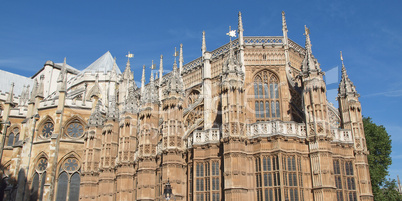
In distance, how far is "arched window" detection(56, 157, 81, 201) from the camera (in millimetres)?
40384

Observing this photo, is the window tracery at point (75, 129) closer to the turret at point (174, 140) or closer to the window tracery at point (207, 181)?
the turret at point (174, 140)

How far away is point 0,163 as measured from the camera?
152 feet

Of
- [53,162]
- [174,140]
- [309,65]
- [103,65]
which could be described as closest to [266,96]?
[309,65]

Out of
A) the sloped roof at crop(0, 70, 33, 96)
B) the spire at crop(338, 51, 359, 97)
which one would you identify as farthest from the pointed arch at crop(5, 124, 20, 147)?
the spire at crop(338, 51, 359, 97)

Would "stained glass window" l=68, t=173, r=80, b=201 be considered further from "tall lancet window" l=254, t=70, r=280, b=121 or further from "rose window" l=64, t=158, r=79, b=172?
"tall lancet window" l=254, t=70, r=280, b=121

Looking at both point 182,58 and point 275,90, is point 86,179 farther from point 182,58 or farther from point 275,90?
point 275,90

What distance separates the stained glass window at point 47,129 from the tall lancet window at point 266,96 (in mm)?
25749

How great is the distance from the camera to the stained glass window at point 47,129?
142ft

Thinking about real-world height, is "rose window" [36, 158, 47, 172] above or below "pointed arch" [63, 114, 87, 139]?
below

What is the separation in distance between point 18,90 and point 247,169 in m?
50.7

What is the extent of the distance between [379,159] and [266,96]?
14.3m

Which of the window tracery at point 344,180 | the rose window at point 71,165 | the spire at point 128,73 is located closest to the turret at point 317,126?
the window tracery at point 344,180

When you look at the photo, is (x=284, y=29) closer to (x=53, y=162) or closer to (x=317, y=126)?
(x=317, y=126)

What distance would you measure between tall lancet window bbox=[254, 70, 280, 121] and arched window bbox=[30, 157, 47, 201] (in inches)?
1003
